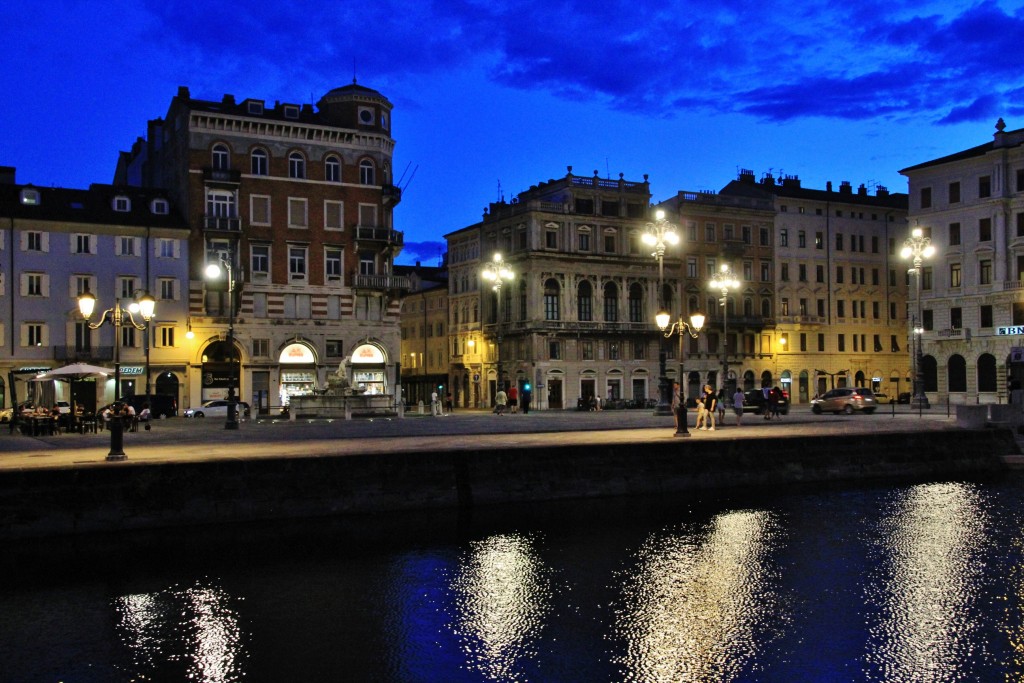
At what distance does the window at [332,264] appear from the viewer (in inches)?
2832

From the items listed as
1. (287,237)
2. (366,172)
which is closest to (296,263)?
(287,237)

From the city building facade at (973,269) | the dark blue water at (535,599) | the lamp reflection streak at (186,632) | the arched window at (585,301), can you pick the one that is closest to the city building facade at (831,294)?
the city building facade at (973,269)

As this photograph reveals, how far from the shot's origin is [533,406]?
81.2m

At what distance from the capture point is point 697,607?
16.5 metres

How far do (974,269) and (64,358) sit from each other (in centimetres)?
6710

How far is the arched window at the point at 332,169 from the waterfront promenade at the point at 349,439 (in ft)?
99.3

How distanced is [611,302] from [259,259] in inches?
1262

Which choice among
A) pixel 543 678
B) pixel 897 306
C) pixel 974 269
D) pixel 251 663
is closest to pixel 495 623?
pixel 543 678

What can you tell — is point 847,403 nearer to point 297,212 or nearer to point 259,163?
point 297,212

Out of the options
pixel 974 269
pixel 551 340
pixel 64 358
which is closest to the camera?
pixel 64 358

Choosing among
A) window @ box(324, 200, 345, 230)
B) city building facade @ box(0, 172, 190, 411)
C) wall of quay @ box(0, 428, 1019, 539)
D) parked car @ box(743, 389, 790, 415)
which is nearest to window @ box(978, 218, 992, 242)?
parked car @ box(743, 389, 790, 415)

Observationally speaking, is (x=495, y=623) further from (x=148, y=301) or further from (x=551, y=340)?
(x=551, y=340)

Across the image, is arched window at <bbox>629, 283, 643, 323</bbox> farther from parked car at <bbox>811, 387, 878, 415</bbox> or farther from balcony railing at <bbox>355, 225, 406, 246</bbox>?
parked car at <bbox>811, 387, 878, 415</bbox>

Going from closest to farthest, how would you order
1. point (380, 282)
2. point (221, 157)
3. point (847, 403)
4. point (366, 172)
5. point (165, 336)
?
point (847, 403) < point (165, 336) < point (221, 157) < point (380, 282) < point (366, 172)
